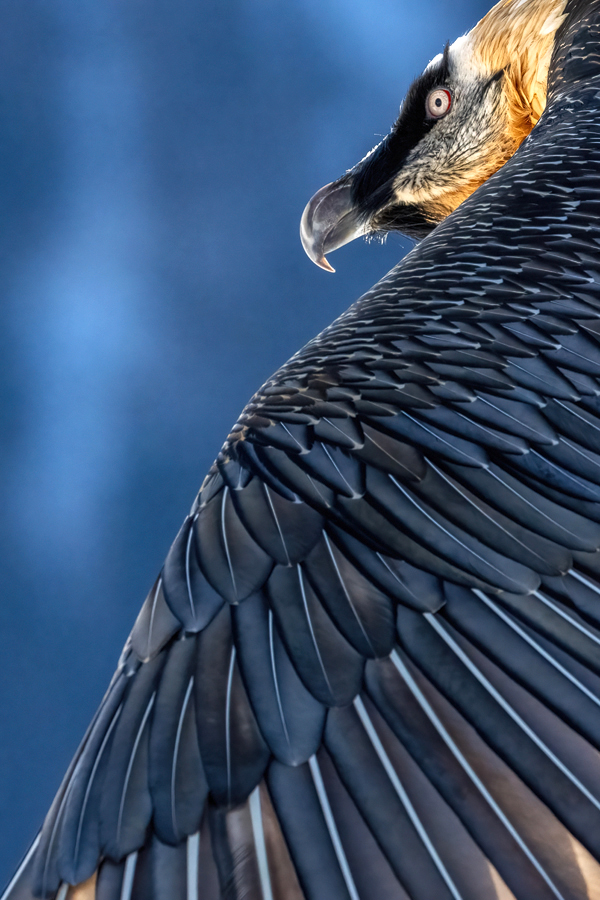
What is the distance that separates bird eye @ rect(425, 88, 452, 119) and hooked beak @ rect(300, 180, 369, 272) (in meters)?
0.46

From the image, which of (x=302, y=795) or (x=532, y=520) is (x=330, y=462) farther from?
(x=302, y=795)

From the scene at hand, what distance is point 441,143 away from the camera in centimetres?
335

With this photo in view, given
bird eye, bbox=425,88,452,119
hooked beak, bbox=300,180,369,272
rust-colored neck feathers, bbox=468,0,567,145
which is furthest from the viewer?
bird eye, bbox=425,88,452,119

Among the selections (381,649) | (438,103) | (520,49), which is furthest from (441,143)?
(381,649)

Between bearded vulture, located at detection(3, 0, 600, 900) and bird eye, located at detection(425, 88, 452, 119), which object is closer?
bearded vulture, located at detection(3, 0, 600, 900)

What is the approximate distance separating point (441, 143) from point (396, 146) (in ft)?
0.60

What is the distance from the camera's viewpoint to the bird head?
3250mm

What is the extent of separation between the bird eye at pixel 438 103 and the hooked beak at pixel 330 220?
46 centimetres

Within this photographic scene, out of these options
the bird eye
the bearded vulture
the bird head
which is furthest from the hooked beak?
the bearded vulture

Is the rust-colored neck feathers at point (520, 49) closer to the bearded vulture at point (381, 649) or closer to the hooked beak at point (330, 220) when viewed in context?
the hooked beak at point (330, 220)

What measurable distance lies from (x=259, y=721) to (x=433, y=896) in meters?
0.25

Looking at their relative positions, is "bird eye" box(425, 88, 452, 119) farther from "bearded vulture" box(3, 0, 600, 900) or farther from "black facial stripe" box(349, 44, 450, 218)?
"bearded vulture" box(3, 0, 600, 900)

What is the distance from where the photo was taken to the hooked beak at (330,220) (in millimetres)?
3203

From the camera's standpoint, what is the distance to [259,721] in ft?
3.02
